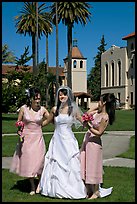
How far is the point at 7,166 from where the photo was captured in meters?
9.38

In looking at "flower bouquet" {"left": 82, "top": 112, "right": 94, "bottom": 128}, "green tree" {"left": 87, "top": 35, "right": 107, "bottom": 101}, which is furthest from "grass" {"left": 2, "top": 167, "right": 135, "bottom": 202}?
"green tree" {"left": 87, "top": 35, "right": 107, "bottom": 101}

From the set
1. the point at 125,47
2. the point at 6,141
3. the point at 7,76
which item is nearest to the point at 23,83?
the point at 7,76

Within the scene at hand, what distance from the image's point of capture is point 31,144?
263 inches

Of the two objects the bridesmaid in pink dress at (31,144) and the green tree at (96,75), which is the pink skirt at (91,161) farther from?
the green tree at (96,75)

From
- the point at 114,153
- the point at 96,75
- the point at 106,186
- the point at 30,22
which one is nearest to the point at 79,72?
the point at 96,75

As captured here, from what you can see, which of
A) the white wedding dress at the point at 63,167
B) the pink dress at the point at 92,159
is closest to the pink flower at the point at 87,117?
the pink dress at the point at 92,159

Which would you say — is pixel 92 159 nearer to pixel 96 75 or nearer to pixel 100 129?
pixel 100 129

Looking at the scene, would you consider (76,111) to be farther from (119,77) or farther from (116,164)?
(119,77)

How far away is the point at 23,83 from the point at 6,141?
450 inches

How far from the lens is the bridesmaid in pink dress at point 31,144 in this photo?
21.7ft

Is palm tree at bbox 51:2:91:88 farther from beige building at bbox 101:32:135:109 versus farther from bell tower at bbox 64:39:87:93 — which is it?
bell tower at bbox 64:39:87:93

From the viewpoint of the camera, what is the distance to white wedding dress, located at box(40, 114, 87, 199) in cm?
630

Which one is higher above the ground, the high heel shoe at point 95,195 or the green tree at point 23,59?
the green tree at point 23,59

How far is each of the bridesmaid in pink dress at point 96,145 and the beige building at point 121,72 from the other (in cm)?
6411
